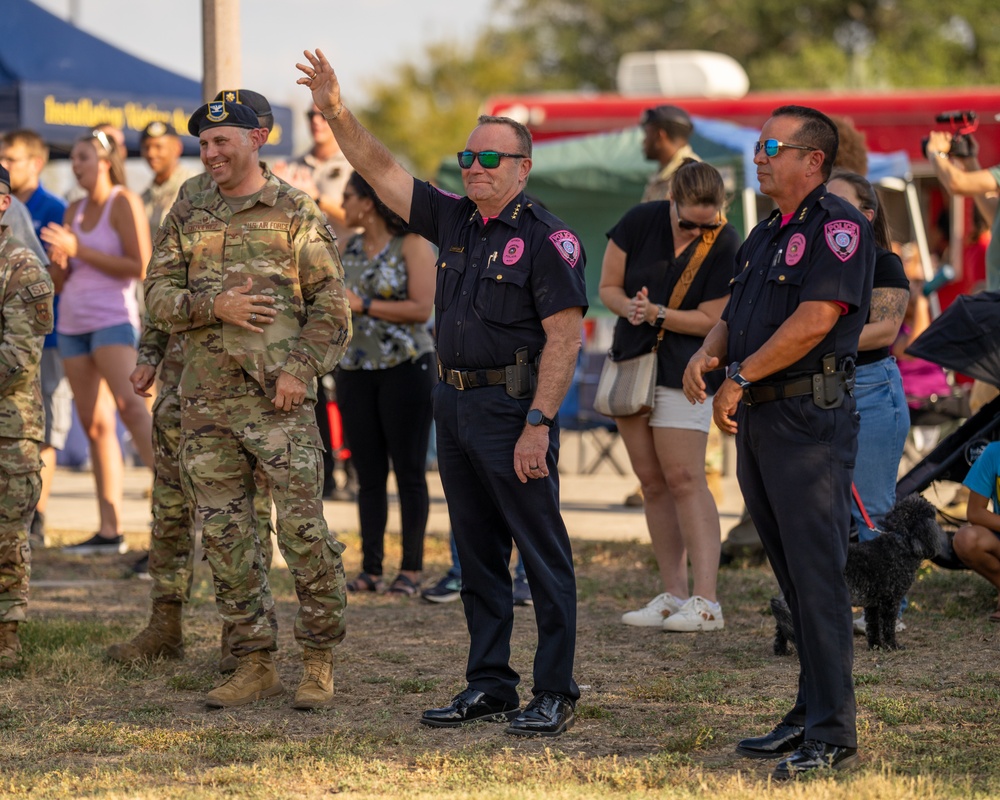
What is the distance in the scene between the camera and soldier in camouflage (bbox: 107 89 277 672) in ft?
19.2

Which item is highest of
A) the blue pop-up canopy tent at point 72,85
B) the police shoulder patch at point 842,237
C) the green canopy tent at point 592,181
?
the blue pop-up canopy tent at point 72,85

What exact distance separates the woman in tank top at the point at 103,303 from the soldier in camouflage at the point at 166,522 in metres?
2.31

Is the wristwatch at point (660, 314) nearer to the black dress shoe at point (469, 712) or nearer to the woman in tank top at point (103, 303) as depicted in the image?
the black dress shoe at point (469, 712)

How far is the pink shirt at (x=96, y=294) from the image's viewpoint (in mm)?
8477

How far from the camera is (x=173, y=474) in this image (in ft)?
19.2

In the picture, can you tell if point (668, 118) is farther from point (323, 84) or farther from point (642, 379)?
point (323, 84)

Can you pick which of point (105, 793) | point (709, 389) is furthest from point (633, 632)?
point (105, 793)

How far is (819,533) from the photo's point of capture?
4.33m

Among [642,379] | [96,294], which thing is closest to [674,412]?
[642,379]

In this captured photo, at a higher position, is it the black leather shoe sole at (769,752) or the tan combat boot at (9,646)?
the tan combat boot at (9,646)

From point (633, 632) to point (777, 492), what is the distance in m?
2.42

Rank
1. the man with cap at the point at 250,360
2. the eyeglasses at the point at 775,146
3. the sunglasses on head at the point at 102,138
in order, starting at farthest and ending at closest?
the sunglasses on head at the point at 102,138, the man with cap at the point at 250,360, the eyeglasses at the point at 775,146

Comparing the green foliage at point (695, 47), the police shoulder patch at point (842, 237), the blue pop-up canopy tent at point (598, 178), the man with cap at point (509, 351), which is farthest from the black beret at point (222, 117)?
the green foliage at point (695, 47)

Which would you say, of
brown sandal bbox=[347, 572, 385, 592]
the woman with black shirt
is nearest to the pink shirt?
brown sandal bbox=[347, 572, 385, 592]
